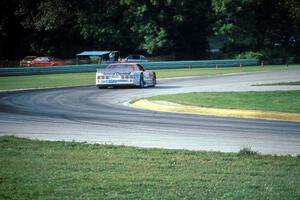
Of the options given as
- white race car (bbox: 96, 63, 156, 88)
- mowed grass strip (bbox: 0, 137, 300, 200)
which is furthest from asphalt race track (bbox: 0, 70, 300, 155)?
white race car (bbox: 96, 63, 156, 88)

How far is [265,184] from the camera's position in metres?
7.85

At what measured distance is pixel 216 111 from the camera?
18781mm

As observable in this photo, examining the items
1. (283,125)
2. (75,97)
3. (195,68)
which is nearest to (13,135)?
(283,125)

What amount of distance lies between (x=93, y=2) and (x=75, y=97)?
44998 millimetres

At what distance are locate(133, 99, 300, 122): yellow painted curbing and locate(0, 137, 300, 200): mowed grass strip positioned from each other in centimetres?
727

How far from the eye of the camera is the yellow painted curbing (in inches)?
685

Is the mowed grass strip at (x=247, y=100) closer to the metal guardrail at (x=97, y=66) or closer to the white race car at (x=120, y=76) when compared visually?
the white race car at (x=120, y=76)

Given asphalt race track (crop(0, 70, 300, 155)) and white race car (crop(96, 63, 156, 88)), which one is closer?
asphalt race track (crop(0, 70, 300, 155))

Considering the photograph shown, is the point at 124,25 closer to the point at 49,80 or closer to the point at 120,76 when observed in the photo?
the point at 49,80

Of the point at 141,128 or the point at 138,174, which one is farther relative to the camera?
the point at 141,128

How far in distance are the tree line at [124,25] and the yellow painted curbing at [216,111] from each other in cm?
4577

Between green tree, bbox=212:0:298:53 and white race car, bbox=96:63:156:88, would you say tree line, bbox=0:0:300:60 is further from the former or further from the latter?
white race car, bbox=96:63:156:88

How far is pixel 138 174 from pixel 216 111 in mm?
10518

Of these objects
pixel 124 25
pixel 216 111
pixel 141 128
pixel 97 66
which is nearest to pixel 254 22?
pixel 124 25
